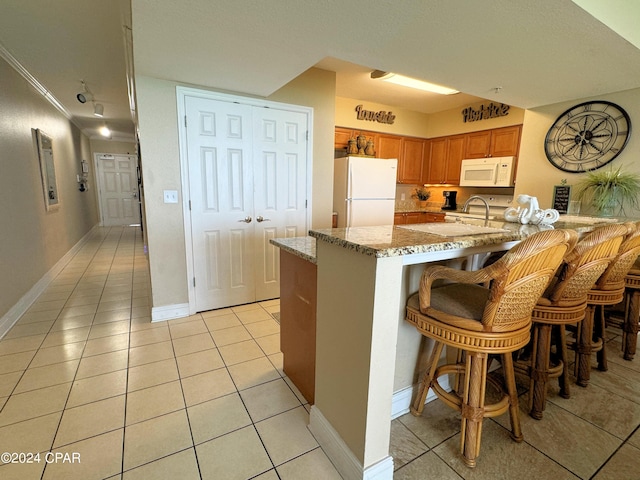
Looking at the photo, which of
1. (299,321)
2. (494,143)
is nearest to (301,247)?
(299,321)

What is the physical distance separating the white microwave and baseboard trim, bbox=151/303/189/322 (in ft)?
13.8

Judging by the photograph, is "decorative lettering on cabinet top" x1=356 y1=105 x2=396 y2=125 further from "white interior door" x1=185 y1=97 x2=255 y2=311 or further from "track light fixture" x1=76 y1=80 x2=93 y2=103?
"track light fixture" x1=76 y1=80 x2=93 y2=103

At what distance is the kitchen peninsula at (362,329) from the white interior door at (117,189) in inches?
340

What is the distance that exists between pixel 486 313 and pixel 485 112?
434 centimetres

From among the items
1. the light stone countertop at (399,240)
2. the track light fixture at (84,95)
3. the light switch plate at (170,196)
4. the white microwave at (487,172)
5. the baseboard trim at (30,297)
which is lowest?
the baseboard trim at (30,297)

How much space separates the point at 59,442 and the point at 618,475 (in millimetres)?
2556

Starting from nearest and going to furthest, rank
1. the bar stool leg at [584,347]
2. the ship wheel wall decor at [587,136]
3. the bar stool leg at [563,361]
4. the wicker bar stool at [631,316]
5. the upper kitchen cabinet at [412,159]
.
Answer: the bar stool leg at [563,361], the bar stool leg at [584,347], the wicker bar stool at [631,316], the ship wheel wall decor at [587,136], the upper kitchen cabinet at [412,159]

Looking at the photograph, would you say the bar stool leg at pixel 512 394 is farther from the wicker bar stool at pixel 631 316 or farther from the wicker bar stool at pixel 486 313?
the wicker bar stool at pixel 631 316

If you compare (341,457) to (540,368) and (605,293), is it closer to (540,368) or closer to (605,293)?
(540,368)

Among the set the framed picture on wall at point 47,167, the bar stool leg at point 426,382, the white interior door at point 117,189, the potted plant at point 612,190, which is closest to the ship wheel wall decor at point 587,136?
the potted plant at point 612,190

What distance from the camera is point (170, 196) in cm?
268

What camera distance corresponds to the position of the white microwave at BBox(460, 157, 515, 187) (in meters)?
4.15

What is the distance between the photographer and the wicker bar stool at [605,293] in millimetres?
1778

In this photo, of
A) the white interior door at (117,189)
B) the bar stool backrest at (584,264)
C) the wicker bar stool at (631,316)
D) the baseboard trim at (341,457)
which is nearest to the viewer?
the baseboard trim at (341,457)
